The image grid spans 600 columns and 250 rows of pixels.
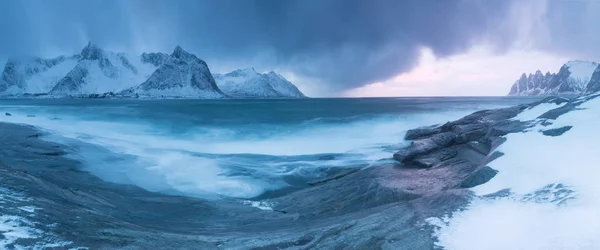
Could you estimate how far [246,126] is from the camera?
1994 inches

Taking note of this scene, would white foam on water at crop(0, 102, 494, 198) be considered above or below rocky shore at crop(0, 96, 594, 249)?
below

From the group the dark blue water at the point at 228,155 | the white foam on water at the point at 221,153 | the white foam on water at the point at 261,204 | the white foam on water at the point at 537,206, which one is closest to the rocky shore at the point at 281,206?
the white foam on water at the point at 261,204

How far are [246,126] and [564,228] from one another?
45.0m

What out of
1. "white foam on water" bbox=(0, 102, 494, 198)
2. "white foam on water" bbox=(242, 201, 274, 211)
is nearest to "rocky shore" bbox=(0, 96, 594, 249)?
"white foam on water" bbox=(242, 201, 274, 211)

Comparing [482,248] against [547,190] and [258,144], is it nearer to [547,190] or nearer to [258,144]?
[547,190]

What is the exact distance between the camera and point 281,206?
14227mm

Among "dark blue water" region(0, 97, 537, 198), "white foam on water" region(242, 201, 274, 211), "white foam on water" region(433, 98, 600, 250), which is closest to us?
"white foam on water" region(433, 98, 600, 250)

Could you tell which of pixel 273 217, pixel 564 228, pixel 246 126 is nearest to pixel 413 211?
pixel 564 228

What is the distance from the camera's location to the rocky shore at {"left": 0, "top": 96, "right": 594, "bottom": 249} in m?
8.05

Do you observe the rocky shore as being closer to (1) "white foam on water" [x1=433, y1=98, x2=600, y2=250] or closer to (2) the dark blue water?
(1) "white foam on water" [x1=433, y1=98, x2=600, y2=250]

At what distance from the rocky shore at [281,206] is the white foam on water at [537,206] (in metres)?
0.48

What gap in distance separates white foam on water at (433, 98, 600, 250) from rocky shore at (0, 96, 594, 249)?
0.48 meters

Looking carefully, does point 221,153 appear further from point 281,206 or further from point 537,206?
point 537,206

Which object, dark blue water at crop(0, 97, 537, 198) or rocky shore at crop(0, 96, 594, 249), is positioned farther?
dark blue water at crop(0, 97, 537, 198)
